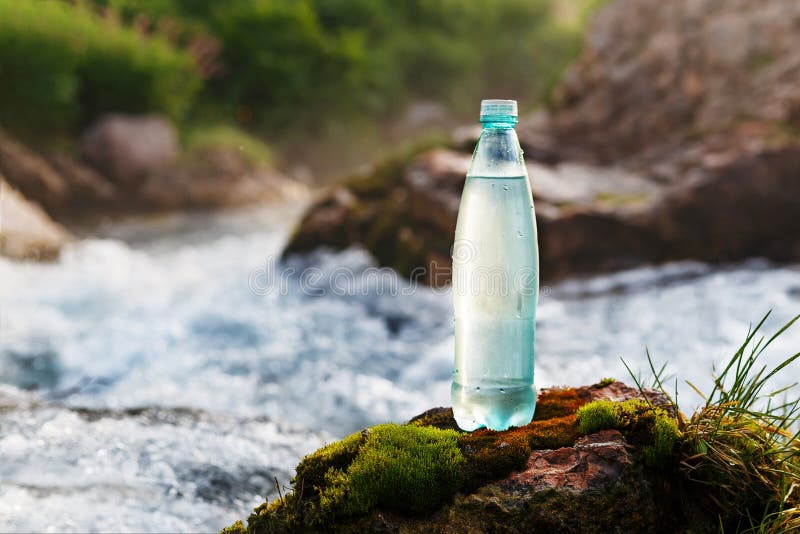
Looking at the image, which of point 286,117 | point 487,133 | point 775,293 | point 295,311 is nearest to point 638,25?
point 775,293

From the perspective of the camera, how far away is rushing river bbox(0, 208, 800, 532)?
3555 millimetres

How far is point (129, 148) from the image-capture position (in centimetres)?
1314

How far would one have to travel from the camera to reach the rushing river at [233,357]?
3.55 metres

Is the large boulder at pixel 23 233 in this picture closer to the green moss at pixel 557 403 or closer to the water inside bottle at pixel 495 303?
the water inside bottle at pixel 495 303

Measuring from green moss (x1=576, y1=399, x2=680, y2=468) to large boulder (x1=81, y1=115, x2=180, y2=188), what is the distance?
11856 mm

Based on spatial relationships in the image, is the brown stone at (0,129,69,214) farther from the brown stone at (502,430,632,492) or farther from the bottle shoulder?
the brown stone at (502,430,632,492)

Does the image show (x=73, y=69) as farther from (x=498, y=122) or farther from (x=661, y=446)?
(x=661, y=446)

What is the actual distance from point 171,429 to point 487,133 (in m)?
2.55

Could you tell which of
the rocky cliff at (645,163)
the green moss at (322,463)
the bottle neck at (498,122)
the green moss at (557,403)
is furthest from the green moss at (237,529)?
the rocky cliff at (645,163)

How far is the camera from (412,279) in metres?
7.59

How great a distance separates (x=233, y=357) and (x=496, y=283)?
11.7 feet

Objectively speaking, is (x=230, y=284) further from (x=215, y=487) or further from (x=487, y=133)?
(x=487, y=133)

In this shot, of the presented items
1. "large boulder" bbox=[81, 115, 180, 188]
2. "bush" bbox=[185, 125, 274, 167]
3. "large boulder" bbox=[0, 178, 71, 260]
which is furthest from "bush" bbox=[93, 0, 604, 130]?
"large boulder" bbox=[0, 178, 71, 260]

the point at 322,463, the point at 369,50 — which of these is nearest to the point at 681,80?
the point at 322,463
